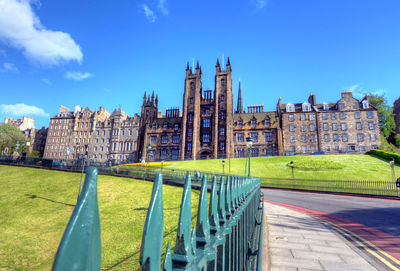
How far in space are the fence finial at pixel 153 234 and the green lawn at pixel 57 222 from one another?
2.24 meters

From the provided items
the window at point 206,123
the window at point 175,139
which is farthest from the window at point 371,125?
the window at point 175,139

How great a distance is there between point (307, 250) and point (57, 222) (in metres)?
12.1

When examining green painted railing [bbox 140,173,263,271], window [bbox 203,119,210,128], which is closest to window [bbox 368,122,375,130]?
window [bbox 203,119,210,128]

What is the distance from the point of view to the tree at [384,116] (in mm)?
51844

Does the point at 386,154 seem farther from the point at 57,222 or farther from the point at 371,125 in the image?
the point at 57,222

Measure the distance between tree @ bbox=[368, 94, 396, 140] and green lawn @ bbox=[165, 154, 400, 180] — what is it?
79.5 ft

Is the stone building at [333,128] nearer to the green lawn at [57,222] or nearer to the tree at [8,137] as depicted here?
the green lawn at [57,222]

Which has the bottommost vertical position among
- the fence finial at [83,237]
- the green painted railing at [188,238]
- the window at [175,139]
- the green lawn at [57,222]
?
the green lawn at [57,222]

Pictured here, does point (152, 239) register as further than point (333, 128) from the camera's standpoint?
No

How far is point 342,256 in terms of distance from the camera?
16.4ft

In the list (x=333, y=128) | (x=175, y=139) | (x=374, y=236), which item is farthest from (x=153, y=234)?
(x=333, y=128)

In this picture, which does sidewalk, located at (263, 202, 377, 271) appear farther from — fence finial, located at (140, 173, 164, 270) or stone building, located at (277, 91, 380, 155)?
stone building, located at (277, 91, 380, 155)

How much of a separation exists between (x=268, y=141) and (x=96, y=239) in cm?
4892

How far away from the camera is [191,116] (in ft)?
162
